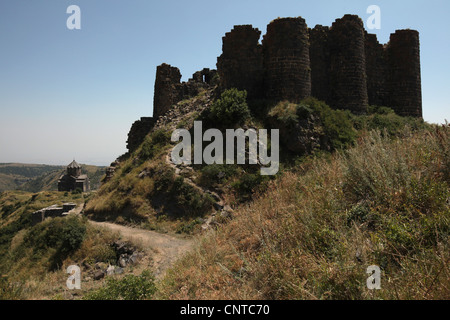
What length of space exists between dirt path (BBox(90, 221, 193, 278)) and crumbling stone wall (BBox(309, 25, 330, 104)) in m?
13.8

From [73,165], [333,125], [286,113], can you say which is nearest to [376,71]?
[333,125]

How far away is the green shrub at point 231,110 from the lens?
14539 millimetres

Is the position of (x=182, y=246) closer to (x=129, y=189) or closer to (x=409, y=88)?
(x=129, y=189)

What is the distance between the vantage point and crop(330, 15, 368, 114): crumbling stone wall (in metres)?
18.1

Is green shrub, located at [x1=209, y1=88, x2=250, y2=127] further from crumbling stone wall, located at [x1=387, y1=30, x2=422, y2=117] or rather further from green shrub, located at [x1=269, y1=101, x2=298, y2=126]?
crumbling stone wall, located at [x1=387, y1=30, x2=422, y2=117]

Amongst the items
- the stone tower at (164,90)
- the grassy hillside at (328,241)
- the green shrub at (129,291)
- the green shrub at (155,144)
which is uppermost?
the stone tower at (164,90)

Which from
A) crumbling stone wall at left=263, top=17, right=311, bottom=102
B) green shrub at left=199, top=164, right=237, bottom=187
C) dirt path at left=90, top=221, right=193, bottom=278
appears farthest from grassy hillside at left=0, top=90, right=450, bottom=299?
crumbling stone wall at left=263, top=17, right=311, bottom=102

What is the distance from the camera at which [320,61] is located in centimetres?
1875

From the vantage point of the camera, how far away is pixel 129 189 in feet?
46.9

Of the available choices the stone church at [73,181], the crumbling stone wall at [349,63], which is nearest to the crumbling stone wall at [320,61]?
the crumbling stone wall at [349,63]

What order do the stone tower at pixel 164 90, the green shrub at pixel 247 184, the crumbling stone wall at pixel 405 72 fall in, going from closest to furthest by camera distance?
the green shrub at pixel 247 184, the crumbling stone wall at pixel 405 72, the stone tower at pixel 164 90

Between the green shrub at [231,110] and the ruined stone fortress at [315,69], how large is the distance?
62.8 inches

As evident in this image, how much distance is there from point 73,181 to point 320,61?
154 feet

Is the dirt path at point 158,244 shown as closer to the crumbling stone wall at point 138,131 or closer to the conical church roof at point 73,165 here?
the crumbling stone wall at point 138,131
